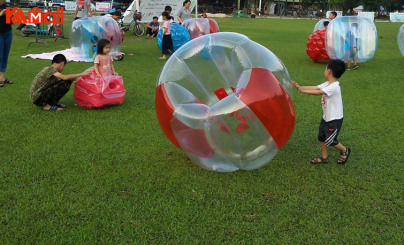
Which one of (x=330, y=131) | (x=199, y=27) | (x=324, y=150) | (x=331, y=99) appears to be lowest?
(x=324, y=150)

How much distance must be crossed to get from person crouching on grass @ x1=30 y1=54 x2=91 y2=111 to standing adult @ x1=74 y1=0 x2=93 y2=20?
304 inches

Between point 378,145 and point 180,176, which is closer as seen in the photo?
point 180,176

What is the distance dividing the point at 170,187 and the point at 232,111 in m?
0.99

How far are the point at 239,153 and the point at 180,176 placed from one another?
0.74 meters

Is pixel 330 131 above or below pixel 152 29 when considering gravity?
below

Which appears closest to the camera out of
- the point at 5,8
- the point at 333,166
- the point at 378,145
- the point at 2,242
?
the point at 2,242

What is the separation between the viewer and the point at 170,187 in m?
3.70

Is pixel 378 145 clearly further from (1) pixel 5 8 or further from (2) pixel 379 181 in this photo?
(1) pixel 5 8

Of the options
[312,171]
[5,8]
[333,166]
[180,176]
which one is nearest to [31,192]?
[180,176]

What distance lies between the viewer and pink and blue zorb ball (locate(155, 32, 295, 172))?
3492 mm

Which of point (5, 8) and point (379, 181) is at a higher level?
point (5, 8)

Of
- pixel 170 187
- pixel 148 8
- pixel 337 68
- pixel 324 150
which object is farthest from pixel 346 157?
pixel 148 8

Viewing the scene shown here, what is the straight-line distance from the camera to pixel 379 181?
152 inches

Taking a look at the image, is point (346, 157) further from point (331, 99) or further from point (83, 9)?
point (83, 9)
